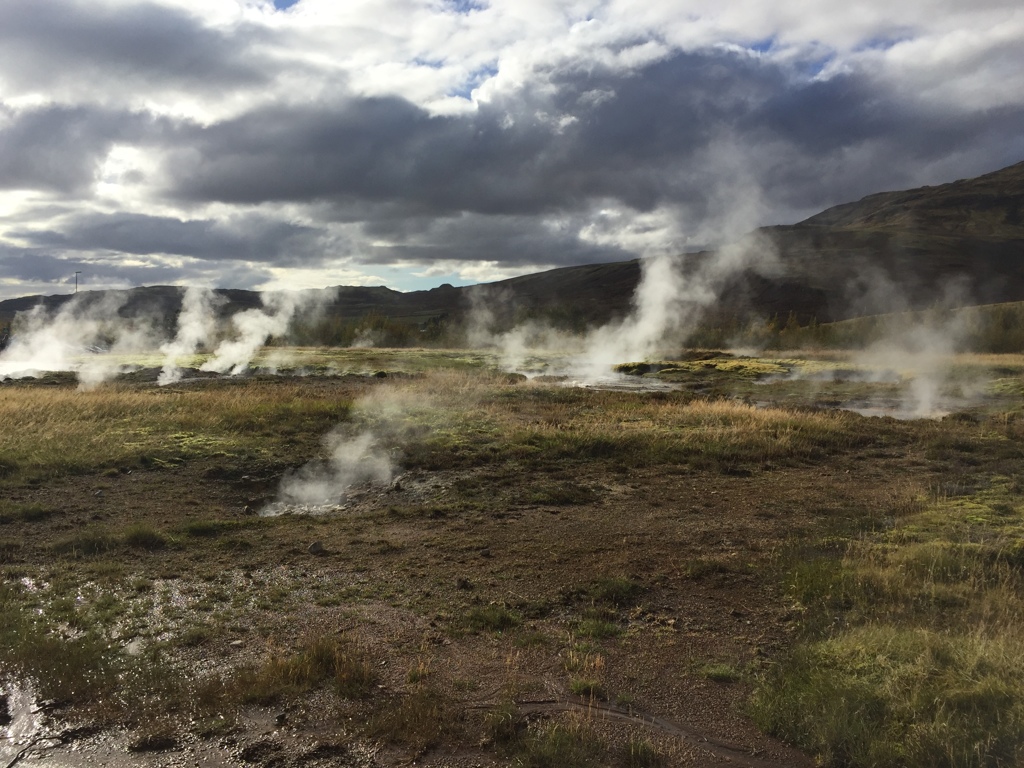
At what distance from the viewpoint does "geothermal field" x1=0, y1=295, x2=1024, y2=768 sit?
6344mm

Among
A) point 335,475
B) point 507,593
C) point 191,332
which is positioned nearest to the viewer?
point 507,593

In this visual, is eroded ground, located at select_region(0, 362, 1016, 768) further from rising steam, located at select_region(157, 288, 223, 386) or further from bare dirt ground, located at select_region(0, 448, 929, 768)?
rising steam, located at select_region(157, 288, 223, 386)

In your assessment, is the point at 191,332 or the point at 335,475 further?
the point at 191,332

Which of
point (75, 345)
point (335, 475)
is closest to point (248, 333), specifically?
point (75, 345)

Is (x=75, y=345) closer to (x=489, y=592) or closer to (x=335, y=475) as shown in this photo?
(x=335, y=475)

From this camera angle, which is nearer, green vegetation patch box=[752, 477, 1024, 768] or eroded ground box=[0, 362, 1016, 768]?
green vegetation patch box=[752, 477, 1024, 768]

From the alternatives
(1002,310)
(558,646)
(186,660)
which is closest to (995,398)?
(558,646)

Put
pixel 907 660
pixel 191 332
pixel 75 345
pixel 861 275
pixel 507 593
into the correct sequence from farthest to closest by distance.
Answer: pixel 861 275 → pixel 191 332 → pixel 75 345 → pixel 507 593 → pixel 907 660

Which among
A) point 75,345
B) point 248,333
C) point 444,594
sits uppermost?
point 248,333

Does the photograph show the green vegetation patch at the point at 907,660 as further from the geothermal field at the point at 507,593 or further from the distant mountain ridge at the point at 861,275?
the distant mountain ridge at the point at 861,275

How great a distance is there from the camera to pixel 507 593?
33.1 ft

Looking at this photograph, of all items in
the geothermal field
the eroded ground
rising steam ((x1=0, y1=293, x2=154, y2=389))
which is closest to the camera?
the geothermal field

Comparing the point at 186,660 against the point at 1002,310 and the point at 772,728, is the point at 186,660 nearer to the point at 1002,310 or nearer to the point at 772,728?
the point at 772,728

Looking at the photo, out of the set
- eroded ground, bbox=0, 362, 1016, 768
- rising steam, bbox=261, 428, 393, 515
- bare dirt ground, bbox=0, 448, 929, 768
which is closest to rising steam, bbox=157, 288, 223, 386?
rising steam, bbox=261, 428, 393, 515
